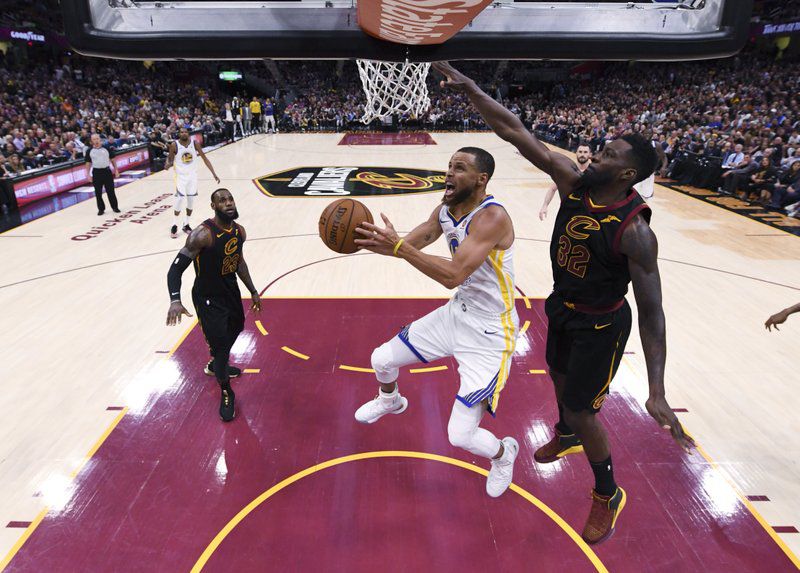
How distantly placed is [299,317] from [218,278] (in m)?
1.98

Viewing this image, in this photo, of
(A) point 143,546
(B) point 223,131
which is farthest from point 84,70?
(A) point 143,546

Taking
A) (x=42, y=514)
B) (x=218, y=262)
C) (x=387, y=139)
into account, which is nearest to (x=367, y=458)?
(x=218, y=262)

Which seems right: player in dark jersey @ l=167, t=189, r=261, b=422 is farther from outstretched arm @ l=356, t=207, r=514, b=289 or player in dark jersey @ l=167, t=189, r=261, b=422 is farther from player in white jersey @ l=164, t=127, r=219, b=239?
player in white jersey @ l=164, t=127, r=219, b=239

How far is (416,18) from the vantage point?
2.51 m

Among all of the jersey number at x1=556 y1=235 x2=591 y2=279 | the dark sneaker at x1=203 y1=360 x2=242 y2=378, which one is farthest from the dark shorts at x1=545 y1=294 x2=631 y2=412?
the dark sneaker at x1=203 y1=360 x2=242 y2=378

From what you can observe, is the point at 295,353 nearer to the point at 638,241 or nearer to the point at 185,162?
the point at 638,241

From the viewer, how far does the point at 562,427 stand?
11.3 ft

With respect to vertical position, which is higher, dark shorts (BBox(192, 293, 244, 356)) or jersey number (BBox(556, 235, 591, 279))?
jersey number (BBox(556, 235, 591, 279))

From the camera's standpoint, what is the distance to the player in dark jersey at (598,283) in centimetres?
245

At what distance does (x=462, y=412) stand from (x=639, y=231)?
1386mm

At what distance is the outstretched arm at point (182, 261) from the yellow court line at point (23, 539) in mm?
1391

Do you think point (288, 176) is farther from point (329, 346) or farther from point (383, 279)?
point (329, 346)

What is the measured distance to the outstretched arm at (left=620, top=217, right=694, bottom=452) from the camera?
2.40 meters

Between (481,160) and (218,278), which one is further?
(218,278)
